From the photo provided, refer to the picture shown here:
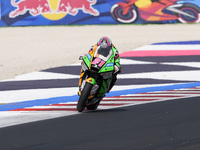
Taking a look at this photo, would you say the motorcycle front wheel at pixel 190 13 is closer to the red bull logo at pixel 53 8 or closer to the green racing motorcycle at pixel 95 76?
the red bull logo at pixel 53 8

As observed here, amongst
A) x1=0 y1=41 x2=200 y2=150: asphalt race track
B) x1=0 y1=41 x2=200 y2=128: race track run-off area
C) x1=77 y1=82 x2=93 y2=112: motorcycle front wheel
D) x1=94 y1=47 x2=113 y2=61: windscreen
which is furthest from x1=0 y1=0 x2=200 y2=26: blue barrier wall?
x1=77 y1=82 x2=93 y2=112: motorcycle front wheel

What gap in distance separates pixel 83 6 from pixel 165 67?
39.3ft

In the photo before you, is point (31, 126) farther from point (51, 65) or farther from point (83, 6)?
point (83, 6)

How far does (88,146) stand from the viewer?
7223 millimetres

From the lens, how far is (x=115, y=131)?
8.16m

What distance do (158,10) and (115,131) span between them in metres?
20.4

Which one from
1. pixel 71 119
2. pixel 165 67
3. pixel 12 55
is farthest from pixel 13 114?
pixel 12 55

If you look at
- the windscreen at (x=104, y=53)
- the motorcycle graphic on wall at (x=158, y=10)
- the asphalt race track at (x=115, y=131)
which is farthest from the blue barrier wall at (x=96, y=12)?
the asphalt race track at (x=115, y=131)

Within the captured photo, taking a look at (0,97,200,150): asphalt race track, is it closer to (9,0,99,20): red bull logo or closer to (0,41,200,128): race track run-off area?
(0,41,200,128): race track run-off area

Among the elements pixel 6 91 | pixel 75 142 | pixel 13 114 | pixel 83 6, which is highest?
pixel 75 142

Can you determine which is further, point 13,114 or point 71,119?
point 13,114

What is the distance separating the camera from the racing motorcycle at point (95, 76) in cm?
980

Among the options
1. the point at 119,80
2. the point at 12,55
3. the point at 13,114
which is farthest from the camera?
the point at 12,55

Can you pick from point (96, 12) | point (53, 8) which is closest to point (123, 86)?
point (96, 12)
